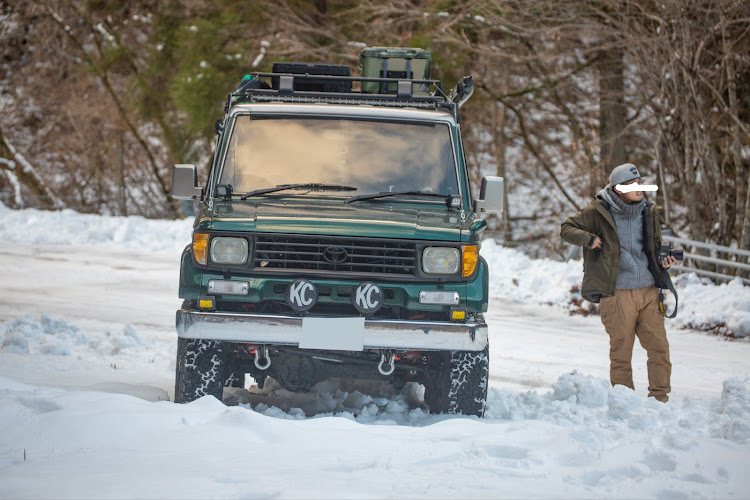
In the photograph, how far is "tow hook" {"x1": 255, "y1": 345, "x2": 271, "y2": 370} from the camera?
592 centimetres

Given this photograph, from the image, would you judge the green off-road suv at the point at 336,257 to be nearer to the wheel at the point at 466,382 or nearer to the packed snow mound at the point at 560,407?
the wheel at the point at 466,382

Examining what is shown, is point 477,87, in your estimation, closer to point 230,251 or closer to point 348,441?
point 230,251

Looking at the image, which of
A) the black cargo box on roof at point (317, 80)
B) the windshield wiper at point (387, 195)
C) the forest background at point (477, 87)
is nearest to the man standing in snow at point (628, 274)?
the windshield wiper at point (387, 195)

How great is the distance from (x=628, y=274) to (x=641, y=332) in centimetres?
48

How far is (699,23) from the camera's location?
1458 cm

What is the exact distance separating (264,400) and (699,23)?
35.0 feet

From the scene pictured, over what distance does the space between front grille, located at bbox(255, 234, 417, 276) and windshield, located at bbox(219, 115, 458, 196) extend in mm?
822

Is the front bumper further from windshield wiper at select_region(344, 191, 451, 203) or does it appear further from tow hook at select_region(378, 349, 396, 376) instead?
windshield wiper at select_region(344, 191, 451, 203)

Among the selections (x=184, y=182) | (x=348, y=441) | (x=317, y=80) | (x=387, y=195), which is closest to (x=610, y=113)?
(x=317, y=80)

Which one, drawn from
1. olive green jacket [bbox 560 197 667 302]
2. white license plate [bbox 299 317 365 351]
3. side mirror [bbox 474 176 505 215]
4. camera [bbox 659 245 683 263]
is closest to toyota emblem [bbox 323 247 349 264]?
white license plate [bbox 299 317 365 351]

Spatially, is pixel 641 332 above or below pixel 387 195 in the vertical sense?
below

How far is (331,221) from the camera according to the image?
5785 mm

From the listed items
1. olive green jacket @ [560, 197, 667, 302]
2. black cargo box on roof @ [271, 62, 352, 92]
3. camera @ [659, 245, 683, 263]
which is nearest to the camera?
camera @ [659, 245, 683, 263]

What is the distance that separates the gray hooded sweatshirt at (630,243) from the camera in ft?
23.3
